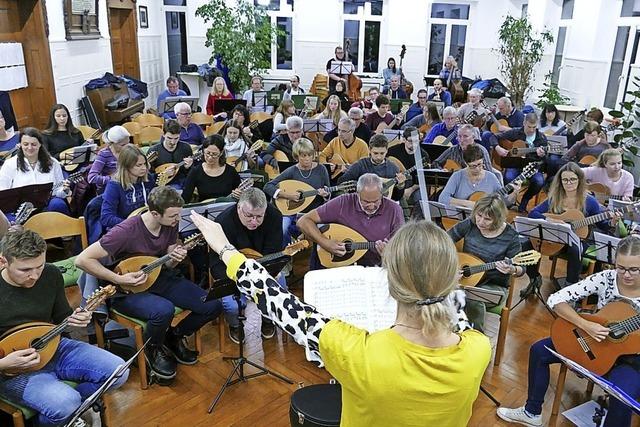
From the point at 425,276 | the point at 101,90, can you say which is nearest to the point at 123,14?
the point at 101,90

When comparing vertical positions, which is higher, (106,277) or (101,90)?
(101,90)

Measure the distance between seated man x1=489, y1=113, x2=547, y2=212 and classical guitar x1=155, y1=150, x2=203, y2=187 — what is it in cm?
378

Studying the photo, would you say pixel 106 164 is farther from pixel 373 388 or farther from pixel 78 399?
pixel 373 388

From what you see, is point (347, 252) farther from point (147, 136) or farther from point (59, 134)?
point (147, 136)

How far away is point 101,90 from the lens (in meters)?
8.12

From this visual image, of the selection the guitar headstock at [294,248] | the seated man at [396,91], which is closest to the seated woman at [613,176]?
the guitar headstock at [294,248]

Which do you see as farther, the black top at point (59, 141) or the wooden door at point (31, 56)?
the wooden door at point (31, 56)

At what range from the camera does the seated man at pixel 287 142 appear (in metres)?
5.56

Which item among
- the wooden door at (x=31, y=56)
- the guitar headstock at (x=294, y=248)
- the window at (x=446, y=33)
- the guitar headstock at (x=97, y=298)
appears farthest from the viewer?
the window at (x=446, y=33)

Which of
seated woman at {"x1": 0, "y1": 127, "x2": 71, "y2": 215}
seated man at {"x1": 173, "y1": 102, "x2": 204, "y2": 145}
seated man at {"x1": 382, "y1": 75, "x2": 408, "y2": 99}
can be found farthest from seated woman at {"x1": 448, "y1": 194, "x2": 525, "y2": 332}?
seated man at {"x1": 382, "y1": 75, "x2": 408, "y2": 99}

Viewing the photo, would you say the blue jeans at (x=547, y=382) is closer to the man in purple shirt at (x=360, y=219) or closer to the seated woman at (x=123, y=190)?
the man in purple shirt at (x=360, y=219)

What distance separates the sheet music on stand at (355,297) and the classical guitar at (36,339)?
132 centimetres

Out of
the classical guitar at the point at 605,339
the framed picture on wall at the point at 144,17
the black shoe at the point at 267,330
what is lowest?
the black shoe at the point at 267,330

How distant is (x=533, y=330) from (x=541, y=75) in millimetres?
8863
